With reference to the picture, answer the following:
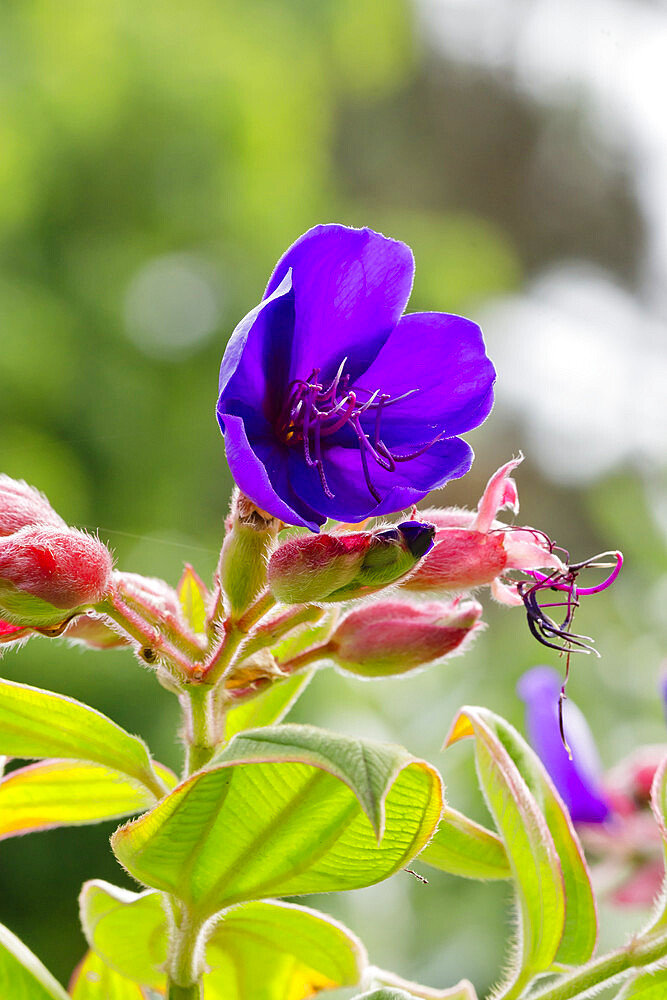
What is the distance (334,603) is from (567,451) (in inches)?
87.4

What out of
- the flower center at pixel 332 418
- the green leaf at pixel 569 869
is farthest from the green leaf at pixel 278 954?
the flower center at pixel 332 418

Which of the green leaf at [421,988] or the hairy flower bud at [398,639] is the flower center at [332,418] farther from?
the green leaf at [421,988]

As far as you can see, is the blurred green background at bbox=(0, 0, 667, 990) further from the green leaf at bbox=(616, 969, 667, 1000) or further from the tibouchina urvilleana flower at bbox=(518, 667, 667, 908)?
the green leaf at bbox=(616, 969, 667, 1000)

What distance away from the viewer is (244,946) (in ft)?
1.67

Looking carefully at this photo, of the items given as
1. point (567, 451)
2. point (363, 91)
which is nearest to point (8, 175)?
point (567, 451)

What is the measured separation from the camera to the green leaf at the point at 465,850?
0.46 meters

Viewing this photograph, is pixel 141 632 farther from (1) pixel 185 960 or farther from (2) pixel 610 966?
(2) pixel 610 966

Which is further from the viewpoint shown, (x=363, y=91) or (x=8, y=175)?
(x=363, y=91)

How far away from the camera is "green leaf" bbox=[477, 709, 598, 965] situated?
49 cm

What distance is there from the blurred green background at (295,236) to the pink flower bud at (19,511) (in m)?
0.86

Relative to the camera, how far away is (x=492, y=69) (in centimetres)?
413

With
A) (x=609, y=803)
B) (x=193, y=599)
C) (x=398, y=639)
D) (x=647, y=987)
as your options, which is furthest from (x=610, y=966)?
(x=609, y=803)

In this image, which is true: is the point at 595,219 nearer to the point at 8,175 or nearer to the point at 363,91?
the point at 363,91

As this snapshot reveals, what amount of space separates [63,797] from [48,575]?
0.69ft
